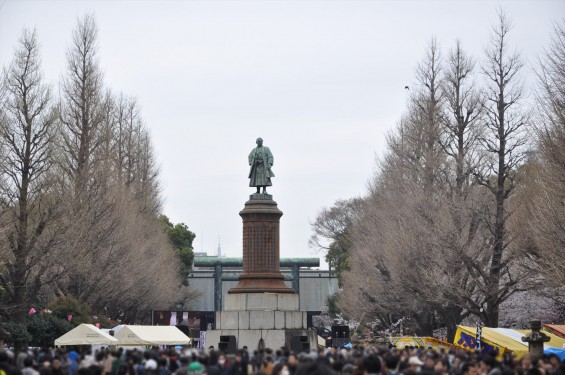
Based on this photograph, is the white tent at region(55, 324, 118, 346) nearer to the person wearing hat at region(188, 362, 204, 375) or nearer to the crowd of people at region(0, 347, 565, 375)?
the crowd of people at region(0, 347, 565, 375)

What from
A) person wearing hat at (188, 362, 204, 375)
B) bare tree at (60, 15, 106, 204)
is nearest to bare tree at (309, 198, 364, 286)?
bare tree at (60, 15, 106, 204)

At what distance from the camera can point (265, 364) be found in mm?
20469

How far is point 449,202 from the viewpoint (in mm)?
44312

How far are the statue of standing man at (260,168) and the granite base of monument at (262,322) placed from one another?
204 inches

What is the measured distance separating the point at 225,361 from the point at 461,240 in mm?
22681

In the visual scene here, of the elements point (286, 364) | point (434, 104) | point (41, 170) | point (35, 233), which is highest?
point (434, 104)

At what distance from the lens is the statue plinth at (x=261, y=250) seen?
1635 inches

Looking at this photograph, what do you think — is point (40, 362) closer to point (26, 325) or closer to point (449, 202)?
point (26, 325)

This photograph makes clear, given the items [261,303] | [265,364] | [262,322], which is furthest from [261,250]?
[265,364]

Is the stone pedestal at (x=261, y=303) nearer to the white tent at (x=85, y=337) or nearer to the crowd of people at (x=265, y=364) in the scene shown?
the white tent at (x=85, y=337)

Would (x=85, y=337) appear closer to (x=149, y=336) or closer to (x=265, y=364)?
(x=149, y=336)

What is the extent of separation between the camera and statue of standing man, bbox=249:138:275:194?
143ft

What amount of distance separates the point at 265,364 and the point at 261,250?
21435 millimetres

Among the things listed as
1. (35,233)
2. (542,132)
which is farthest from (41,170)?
(542,132)
